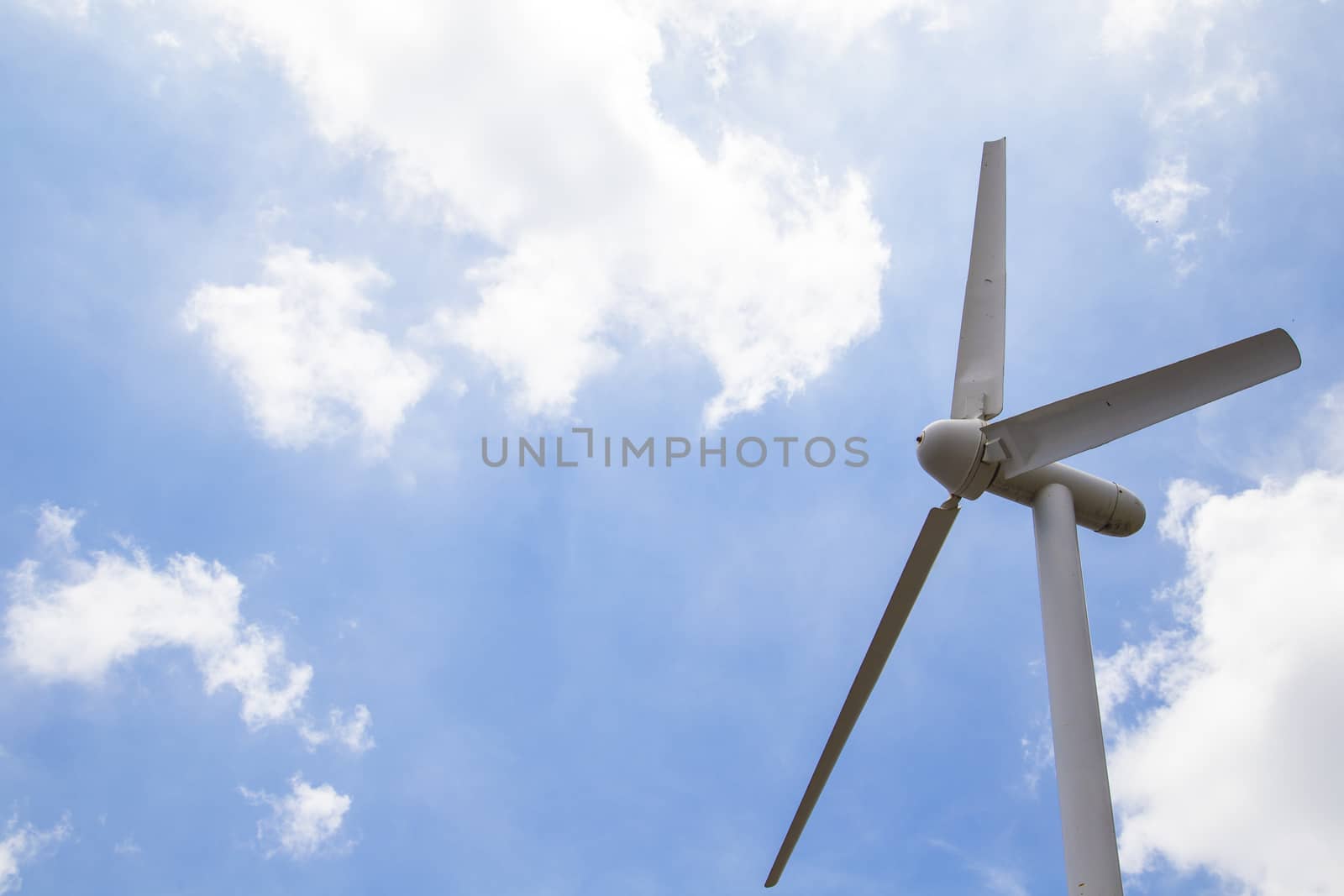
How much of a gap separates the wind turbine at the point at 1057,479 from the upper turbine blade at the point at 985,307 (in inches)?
0.7

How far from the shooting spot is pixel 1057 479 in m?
14.5

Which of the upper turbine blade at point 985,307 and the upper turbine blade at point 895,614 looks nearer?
the upper turbine blade at point 895,614

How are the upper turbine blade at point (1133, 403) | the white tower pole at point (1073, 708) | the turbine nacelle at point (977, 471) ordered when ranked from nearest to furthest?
the white tower pole at point (1073, 708), the upper turbine blade at point (1133, 403), the turbine nacelle at point (977, 471)

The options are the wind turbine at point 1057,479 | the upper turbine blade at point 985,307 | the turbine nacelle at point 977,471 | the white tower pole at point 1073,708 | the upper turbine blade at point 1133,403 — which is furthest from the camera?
the upper turbine blade at point 985,307

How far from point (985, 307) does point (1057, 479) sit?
10.3ft

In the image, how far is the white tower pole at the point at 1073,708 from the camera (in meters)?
10.8

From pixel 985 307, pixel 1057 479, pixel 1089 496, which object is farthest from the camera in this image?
pixel 985 307

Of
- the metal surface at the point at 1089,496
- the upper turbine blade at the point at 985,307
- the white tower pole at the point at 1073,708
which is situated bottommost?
the white tower pole at the point at 1073,708

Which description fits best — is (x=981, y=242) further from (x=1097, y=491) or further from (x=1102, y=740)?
(x=1102, y=740)

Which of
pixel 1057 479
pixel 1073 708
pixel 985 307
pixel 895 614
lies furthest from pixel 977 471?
pixel 1073 708

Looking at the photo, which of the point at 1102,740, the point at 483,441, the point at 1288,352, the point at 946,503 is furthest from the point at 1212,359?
the point at 483,441

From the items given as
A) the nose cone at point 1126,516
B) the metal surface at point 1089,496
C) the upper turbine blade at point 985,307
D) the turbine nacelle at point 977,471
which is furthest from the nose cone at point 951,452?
the nose cone at point 1126,516

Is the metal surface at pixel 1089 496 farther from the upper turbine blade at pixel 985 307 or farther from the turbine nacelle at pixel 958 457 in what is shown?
the upper turbine blade at pixel 985 307

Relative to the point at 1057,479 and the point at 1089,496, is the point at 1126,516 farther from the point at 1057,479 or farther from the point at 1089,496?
the point at 1057,479
